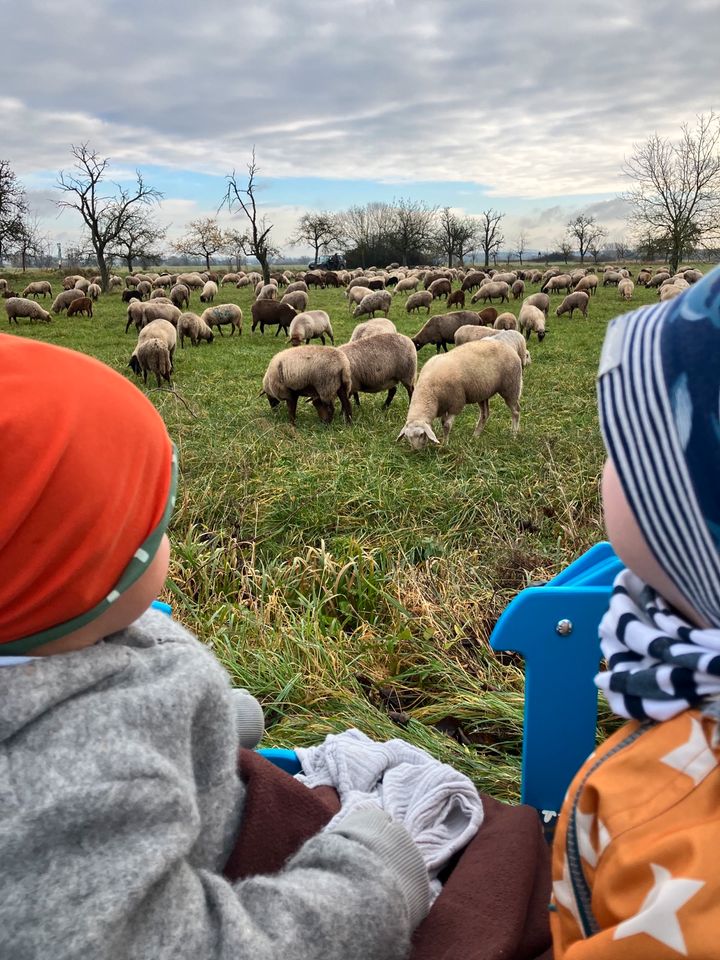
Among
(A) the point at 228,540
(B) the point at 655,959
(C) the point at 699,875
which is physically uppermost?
(C) the point at 699,875

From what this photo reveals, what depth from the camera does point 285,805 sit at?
1325mm

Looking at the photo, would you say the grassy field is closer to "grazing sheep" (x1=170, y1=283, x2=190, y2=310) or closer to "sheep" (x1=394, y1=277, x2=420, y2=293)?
"grazing sheep" (x1=170, y1=283, x2=190, y2=310)

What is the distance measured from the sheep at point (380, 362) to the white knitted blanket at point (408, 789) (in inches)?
362

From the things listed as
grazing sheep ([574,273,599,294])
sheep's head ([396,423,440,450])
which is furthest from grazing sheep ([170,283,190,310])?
sheep's head ([396,423,440,450])

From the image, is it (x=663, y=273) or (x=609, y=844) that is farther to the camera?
(x=663, y=273)

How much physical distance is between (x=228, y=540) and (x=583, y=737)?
133 inches

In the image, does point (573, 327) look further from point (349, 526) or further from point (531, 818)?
point (531, 818)

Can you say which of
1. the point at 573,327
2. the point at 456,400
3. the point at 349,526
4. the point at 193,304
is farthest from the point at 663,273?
the point at 349,526

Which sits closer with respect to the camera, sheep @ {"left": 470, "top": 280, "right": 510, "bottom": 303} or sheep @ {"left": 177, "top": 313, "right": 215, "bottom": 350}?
sheep @ {"left": 177, "top": 313, "right": 215, "bottom": 350}

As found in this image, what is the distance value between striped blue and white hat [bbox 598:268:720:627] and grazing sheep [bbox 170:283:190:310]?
3130cm

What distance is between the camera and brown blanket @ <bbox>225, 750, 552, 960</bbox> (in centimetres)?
125

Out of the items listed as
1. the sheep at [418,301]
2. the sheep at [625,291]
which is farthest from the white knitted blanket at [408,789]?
the sheep at [625,291]

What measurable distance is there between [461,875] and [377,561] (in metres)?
3.05

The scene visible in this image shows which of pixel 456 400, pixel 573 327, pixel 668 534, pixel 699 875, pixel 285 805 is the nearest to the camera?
pixel 699 875
